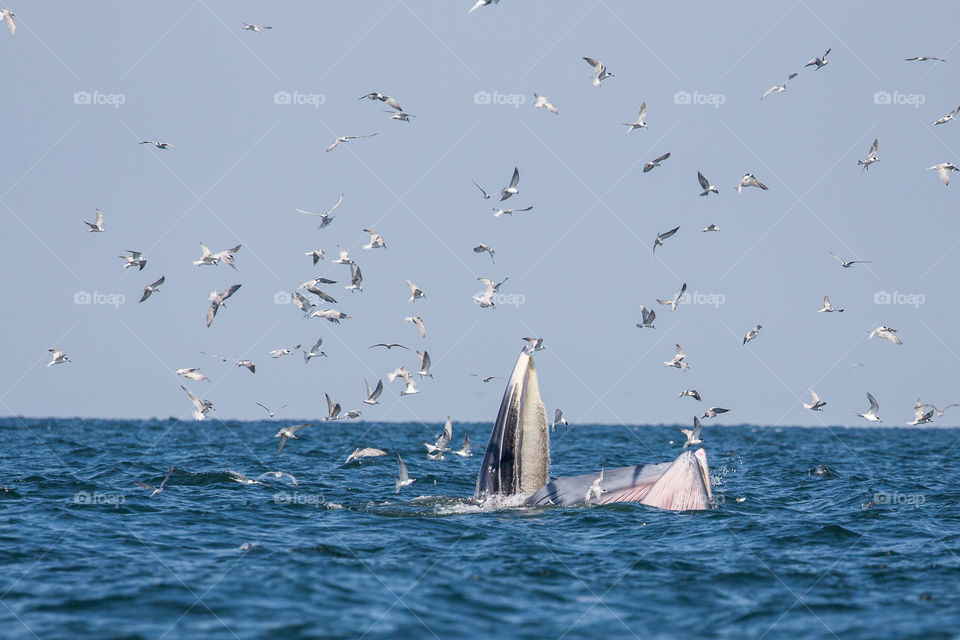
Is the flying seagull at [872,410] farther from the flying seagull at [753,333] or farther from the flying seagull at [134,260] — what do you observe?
the flying seagull at [134,260]

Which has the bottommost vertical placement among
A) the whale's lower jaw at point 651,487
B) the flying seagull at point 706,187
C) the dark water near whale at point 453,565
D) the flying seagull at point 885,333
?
the dark water near whale at point 453,565

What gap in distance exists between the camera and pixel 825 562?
46.3 ft

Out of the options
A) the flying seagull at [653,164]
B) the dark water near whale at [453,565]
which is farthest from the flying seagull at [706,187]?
the dark water near whale at [453,565]

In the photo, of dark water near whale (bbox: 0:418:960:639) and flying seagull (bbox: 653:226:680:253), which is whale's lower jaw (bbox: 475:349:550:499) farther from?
flying seagull (bbox: 653:226:680:253)

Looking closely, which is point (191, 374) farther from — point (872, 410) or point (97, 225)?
point (872, 410)

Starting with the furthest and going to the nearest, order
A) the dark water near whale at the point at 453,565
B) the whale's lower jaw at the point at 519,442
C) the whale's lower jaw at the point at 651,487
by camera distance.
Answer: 1. the whale's lower jaw at the point at 651,487
2. the whale's lower jaw at the point at 519,442
3. the dark water near whale at the point at 453,565

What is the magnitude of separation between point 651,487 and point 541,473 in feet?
5.61

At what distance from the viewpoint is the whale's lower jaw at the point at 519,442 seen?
50.9 feet

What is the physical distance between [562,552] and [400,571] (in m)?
2.33

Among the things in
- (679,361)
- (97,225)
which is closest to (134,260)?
(97,225)

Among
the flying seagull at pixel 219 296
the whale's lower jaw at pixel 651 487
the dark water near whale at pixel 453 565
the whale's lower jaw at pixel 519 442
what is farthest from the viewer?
the flying seagull at pixel 219 296

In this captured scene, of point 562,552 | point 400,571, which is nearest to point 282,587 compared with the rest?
point 400,571

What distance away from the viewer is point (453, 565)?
44.9 feet

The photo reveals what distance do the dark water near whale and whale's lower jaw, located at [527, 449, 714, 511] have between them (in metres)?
0.25
